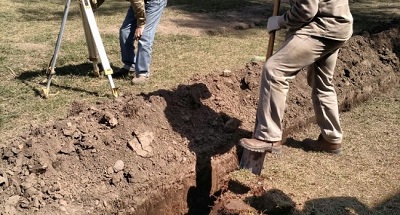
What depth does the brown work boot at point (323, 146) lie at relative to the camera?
5.38m

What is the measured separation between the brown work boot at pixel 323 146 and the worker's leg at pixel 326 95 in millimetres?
62

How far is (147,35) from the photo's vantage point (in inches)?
279

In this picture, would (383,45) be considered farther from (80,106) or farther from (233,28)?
(80,106)

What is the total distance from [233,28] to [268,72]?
6.35m

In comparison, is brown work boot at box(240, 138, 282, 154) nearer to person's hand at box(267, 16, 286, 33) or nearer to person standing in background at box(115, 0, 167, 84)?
person's hand at box(267, 16, 286, 33)

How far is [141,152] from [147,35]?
9.36 ft

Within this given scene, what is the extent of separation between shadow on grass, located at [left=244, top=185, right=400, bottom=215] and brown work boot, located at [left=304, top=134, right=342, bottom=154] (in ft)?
2.71

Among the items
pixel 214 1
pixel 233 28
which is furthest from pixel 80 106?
pixel 214 1

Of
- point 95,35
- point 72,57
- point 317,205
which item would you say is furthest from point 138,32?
point 317,205

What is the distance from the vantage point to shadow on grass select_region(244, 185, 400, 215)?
4.43m

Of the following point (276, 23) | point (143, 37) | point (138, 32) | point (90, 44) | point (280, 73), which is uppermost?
point (276, 23)

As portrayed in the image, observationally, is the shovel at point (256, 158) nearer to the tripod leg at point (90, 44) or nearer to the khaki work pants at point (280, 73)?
the khaki work pants at point (280, 73)

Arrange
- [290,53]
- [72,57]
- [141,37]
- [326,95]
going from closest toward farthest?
[290,53] → [326,95] → [141,37] → [72,57]

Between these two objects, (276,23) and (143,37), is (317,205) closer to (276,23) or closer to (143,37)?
(276,23)
